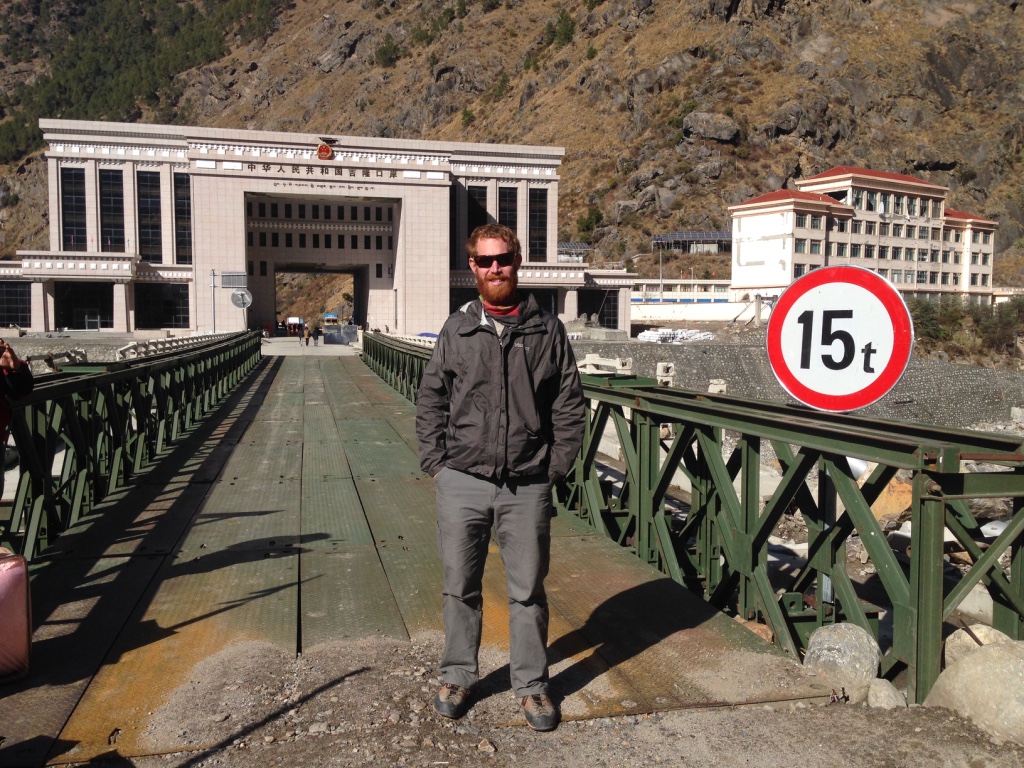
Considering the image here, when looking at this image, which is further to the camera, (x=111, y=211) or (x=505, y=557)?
(x=111, y=211)

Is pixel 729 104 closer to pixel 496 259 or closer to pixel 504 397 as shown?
pixel 496 259

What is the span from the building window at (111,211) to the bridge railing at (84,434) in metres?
59.3

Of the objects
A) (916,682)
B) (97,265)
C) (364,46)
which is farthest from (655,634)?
(364,46)

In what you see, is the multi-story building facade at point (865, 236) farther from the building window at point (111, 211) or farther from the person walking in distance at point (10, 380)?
the person walking in distance at point (10, 380)

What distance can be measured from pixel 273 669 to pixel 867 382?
2.97 meters

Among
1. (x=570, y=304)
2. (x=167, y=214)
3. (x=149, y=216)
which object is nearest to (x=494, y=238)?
(x=570, y=304)

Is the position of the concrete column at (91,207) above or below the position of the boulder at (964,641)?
above

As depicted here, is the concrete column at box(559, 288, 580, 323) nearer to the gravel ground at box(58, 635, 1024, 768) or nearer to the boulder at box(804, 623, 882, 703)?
the boulder at box(804, 623, 882, 703)

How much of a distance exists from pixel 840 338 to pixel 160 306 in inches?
2659

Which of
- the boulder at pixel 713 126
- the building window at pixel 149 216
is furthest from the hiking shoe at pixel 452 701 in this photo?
the boulder at pixel 713 126

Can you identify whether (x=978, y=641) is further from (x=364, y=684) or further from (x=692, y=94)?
(x=692, y=94)

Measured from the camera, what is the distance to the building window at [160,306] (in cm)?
6519

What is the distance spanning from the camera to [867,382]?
12.8 ft

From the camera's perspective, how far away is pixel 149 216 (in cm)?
6631
